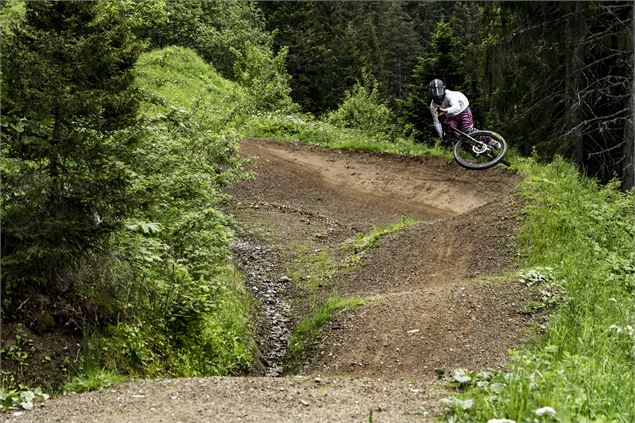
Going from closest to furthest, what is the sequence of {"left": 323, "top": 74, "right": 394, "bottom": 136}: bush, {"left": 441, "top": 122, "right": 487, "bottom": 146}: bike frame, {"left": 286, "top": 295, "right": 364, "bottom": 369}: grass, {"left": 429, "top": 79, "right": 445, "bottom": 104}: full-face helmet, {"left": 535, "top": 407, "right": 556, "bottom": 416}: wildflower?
{"left": 535, "top": 407, "right": 556, "bottom": 416}: wildflower
{"left": 286, "top": 295, "right": 364, "bottom": 369}: grass
{"left": 429, "top": 79, "right": 445, "bottom": 104}: full-face helmet
{"left": 441, "top": 122, "right": 487, "bottom": 146}: bike frame
{"left": 323, "top": 74, "right": 394, "bottom": 136}: bush

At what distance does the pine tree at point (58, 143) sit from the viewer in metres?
7.12

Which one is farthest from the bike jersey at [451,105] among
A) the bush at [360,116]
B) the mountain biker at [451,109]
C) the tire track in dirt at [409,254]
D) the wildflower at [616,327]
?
the bush at [360,116]

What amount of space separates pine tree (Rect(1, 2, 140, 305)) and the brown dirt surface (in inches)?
62.0

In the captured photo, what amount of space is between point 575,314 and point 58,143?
21.2 ft

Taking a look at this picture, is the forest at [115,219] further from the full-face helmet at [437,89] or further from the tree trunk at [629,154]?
the tree trunk at [629,154]

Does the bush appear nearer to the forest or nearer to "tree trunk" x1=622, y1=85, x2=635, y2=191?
"tree trunk" x1=622, y1=85, x2=635, y2=191

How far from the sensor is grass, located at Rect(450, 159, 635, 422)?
4.96 metres

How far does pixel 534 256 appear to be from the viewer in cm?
1099

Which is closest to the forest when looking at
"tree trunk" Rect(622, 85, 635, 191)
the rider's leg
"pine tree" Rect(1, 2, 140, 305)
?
"pine tree" Rect(1, 2, 140, 305)

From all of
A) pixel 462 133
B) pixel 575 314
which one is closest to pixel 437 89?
pixel 462 133

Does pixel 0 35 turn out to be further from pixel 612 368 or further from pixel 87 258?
pixel 612 368

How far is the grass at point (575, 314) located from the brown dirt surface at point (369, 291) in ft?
1.78

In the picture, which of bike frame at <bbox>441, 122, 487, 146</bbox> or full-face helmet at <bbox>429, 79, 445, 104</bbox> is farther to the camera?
bike frame at <bbox>441, 122, 487, 146</bbox>

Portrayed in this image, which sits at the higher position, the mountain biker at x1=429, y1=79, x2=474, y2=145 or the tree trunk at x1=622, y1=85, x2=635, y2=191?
the mountain biker at x1=429, y1=79, x2=474, y2=145
